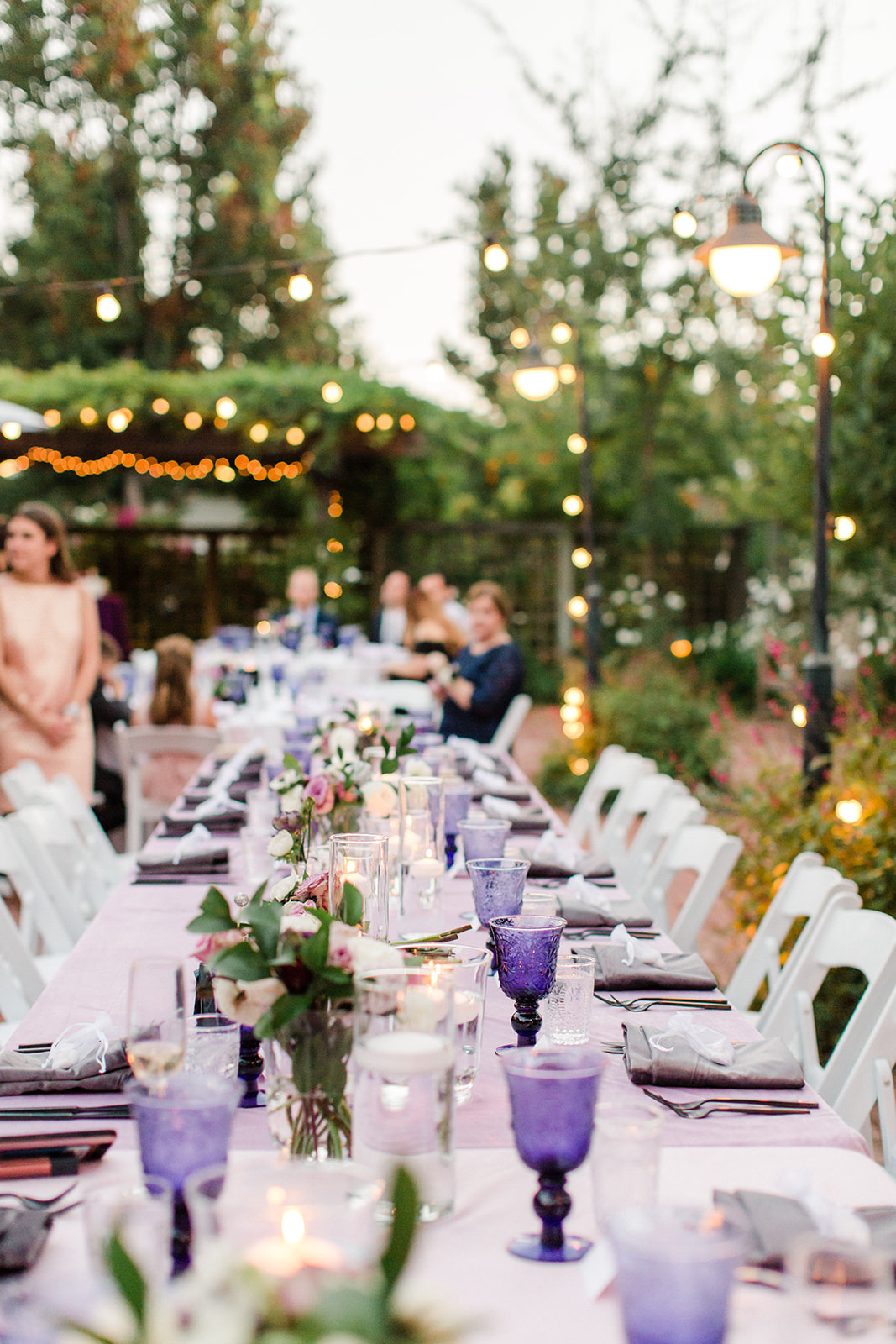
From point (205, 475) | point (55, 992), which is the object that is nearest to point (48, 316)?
point (205, 475)

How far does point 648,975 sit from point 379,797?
0.70 metres

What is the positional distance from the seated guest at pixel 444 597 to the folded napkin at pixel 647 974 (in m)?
6.47

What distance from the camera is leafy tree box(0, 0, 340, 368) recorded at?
1641 cm

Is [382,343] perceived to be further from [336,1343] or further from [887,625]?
[336,1343]

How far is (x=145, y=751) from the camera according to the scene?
5.29m

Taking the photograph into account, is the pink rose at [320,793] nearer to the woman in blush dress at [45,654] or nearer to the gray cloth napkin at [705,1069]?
the gray cloth napkin at [705,1069]

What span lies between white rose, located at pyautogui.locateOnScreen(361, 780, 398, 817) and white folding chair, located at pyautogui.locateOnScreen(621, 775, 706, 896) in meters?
1.31

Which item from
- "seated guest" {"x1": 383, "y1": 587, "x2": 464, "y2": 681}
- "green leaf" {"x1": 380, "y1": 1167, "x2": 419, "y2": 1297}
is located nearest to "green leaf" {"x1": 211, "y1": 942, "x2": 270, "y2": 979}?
"green leaf" {"x1": 380, "y1": 1167, "x2": 419, "y2": 1297}

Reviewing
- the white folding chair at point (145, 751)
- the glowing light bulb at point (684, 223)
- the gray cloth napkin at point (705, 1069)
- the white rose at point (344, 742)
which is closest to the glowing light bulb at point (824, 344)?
the glowing light bulb at point (684, 223)

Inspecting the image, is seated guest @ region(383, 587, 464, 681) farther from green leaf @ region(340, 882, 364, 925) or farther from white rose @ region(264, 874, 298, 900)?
green leaf @ region(340, 882, 364, 925)

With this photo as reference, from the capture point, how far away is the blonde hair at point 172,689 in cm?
544

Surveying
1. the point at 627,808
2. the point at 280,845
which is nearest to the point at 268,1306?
the point at 280,845

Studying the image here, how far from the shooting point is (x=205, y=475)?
13.2 m

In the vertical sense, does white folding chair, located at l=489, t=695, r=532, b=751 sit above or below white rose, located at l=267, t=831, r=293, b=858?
below
